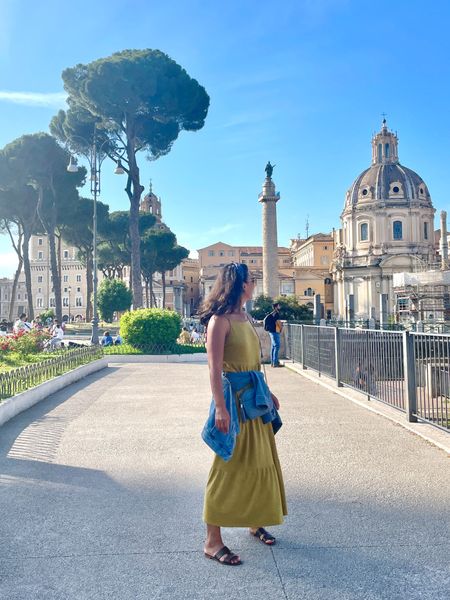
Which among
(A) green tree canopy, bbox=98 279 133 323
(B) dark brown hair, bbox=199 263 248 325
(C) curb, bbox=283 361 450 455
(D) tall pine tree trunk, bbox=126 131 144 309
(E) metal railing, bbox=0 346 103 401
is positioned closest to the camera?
(B) dark brown hair, bbox=199 263 248 325

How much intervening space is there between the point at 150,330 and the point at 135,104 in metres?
17.1

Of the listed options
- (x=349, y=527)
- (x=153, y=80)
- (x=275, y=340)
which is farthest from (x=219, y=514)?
(x=153, y=80)

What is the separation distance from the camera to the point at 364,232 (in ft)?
227

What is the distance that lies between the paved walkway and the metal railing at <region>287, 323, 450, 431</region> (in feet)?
1.51

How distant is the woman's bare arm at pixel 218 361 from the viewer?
3.23m

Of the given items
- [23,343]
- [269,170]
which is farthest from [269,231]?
[23,343]

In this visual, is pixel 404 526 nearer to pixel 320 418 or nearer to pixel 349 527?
pixel 349 527

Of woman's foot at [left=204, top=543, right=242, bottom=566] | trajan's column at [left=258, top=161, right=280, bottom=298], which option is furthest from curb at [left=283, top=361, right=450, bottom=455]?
trajan's column at [left=258, top=161, right=280, bottom=298]

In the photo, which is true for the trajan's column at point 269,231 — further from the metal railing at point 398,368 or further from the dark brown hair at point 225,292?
the dark brown hair at point 225,292

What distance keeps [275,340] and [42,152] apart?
3196 cm

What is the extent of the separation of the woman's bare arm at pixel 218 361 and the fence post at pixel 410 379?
13.8 feet

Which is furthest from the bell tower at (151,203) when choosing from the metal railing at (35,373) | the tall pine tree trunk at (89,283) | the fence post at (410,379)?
the fence post at (410,379)

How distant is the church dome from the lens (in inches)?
2685

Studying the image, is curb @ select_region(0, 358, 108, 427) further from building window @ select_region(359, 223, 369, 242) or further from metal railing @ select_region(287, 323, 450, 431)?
building window @ select_region(359, 223, 369, 242)
